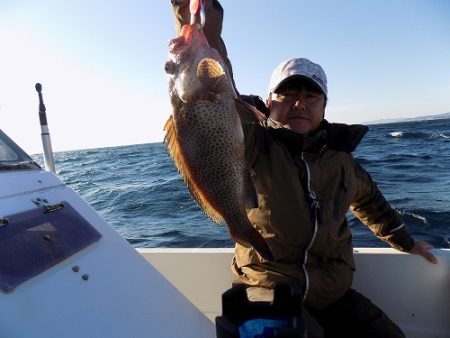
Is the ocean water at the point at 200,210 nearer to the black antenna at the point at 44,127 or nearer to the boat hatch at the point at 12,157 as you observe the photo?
the black antenna at the point at 44,127

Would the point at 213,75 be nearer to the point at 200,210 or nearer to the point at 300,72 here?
the point at 300,72

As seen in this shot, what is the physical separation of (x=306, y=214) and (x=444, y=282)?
1.55 metres

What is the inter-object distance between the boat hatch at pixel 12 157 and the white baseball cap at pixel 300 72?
1.71 meters

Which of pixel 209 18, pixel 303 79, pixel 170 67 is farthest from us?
pixel 303 79

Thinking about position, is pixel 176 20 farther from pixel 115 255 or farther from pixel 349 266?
pixel 349 266

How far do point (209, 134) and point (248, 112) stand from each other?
230 millimetres

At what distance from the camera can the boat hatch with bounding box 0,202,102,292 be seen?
5.17ft

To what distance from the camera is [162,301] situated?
200 centimetres

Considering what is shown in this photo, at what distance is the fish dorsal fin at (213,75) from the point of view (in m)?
1.82

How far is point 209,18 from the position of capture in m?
2.11

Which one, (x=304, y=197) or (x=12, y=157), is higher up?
(x=12, y=157)

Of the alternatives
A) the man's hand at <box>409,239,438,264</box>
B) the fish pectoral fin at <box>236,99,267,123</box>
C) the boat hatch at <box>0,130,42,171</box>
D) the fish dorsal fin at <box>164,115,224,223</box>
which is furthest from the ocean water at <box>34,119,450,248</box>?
the man's hand at <box>409,239,438,264</box>

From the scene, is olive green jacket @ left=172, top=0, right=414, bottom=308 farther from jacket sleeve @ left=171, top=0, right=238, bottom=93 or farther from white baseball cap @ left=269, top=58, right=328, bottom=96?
white baseball cap @ left=269, top=58, right=328, bottom=96

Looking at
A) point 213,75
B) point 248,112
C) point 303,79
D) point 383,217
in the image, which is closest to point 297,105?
point 303,79
